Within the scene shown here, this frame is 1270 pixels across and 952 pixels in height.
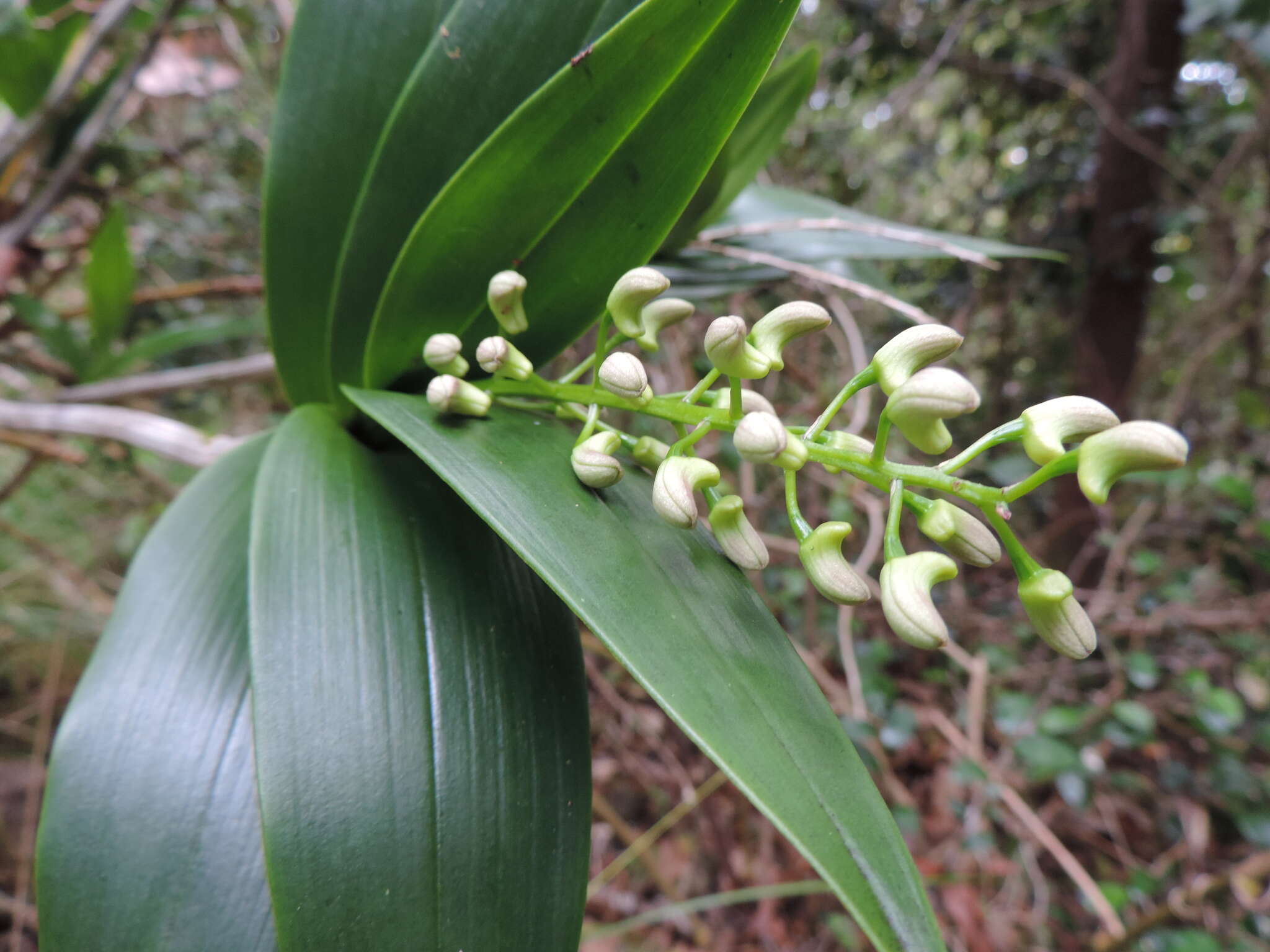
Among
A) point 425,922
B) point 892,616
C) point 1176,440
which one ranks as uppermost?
point 1176,440

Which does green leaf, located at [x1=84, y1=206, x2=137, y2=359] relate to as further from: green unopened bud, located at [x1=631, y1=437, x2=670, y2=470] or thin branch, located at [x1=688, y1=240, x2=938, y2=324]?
green unopened bud, located at [x1=631, y1=437, x2=670, y2=470]

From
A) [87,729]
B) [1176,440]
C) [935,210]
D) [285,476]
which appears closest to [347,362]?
[285,476]

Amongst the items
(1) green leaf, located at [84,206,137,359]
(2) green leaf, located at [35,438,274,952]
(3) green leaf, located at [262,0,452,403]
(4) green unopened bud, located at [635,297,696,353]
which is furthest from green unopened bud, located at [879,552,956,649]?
(1) green leaf, located at [84,206,137,359]

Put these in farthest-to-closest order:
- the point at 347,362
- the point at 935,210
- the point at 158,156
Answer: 1. the point at 935,210
2. the point at 158,156
3. the point at 347,362

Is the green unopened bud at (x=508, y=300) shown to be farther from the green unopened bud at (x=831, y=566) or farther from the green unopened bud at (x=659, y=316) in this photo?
the green unopened bud at (x=831, y=566)

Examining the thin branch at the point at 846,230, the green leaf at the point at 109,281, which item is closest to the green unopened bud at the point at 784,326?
the thin branch at the point at 846,230

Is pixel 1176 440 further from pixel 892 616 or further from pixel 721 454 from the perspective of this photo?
pixel 721 454

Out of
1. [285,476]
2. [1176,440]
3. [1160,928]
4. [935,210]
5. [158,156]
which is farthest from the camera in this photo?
[935,210]

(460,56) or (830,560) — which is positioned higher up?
(460,56)
